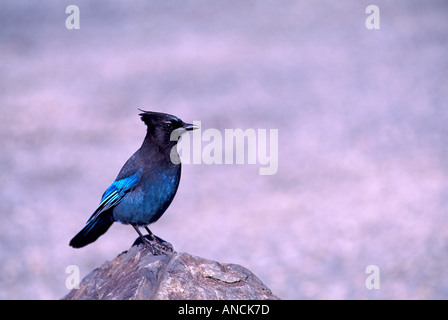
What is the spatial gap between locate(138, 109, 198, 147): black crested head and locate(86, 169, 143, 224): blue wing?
10.2 inches

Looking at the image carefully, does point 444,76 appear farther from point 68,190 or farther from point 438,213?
point 68,190

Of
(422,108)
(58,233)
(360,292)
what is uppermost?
(422,108)

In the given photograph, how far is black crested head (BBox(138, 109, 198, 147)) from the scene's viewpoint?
13.7ft

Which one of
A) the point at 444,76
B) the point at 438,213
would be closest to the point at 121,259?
the point at 438,213

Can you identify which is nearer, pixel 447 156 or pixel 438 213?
pixel 438 213

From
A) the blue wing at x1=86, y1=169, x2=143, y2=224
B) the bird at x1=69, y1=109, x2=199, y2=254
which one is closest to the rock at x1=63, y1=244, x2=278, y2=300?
the bird at x1=69, y1=109, x2=199, y2=254

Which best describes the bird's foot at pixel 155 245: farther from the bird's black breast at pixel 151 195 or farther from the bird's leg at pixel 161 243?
the bird's black breast at pixel 151 195

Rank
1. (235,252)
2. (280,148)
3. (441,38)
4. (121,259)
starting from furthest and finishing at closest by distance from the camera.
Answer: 1. (441,38)
2. (280,148)
3. (235,252)
4. (121,259)

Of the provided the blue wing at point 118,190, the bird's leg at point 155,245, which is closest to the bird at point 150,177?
the blue wing at point 118,190

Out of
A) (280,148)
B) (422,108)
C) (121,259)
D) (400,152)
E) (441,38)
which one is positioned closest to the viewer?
(121,259)

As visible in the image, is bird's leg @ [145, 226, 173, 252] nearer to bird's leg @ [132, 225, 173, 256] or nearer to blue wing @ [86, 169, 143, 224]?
bird's leg @ [132, 225, 173, 256]

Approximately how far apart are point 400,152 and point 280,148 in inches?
105

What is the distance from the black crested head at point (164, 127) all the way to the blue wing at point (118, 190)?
26cm

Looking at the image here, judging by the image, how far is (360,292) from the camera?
929 cm
